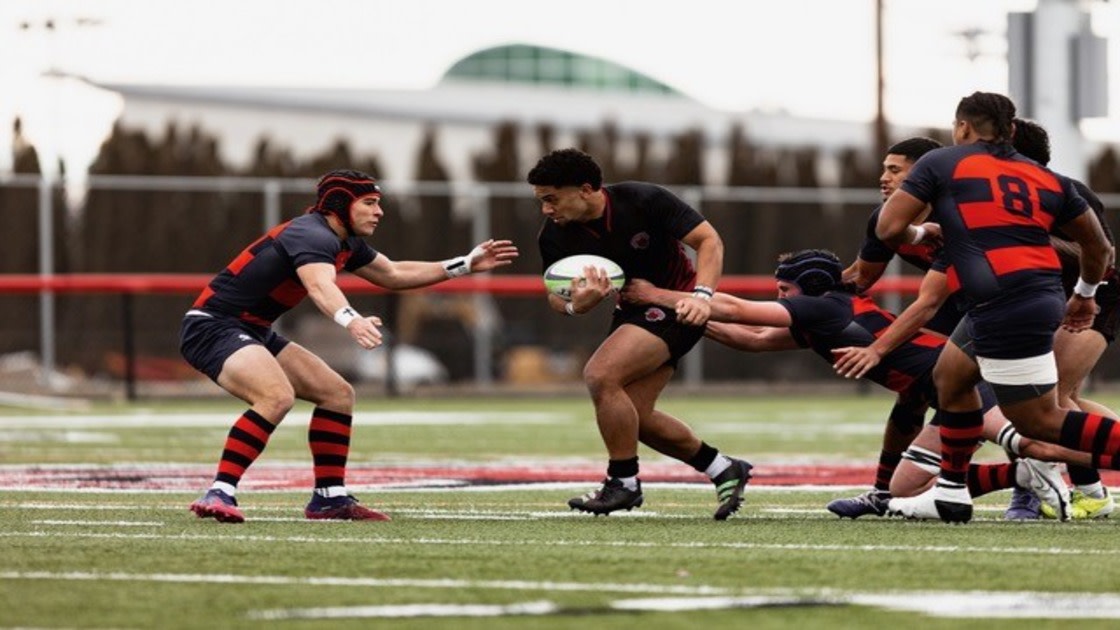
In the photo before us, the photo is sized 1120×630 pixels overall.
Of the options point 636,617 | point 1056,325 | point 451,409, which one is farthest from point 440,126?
point 636,617

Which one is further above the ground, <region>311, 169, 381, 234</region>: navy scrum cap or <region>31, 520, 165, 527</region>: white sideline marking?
<region>311, 169, 381, 234</region>: navy scrum cap

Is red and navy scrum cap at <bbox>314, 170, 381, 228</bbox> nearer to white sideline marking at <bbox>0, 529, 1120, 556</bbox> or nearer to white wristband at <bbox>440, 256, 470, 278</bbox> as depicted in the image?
white wristband at <bbox>440, 256, 470, 278</bbox>

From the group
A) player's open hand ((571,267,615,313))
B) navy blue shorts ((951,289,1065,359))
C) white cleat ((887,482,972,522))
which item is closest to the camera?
navy blue shorts ((951,289,1065,359))

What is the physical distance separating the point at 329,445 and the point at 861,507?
2.45 m

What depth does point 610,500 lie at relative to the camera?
10391 mm

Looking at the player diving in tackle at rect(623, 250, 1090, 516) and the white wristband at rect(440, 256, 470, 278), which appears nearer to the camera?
the player diving in tackle at rect(623, 250, 1090, 516)

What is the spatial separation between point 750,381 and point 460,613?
24210mm

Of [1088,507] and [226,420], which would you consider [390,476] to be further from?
[226,420]

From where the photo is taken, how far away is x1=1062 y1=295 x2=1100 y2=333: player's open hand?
32.3 feet

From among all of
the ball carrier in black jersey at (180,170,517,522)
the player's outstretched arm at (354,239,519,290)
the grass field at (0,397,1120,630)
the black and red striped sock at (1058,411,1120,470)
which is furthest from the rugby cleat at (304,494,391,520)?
the black and red striped sock at (1058,411,1120,470)

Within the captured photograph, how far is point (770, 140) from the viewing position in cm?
4622

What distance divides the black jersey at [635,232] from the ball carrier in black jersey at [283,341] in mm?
486

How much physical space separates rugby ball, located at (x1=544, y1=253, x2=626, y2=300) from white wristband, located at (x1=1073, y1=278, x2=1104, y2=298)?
2.06 metres

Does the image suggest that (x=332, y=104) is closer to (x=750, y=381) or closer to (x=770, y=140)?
(x=770, y=140)
